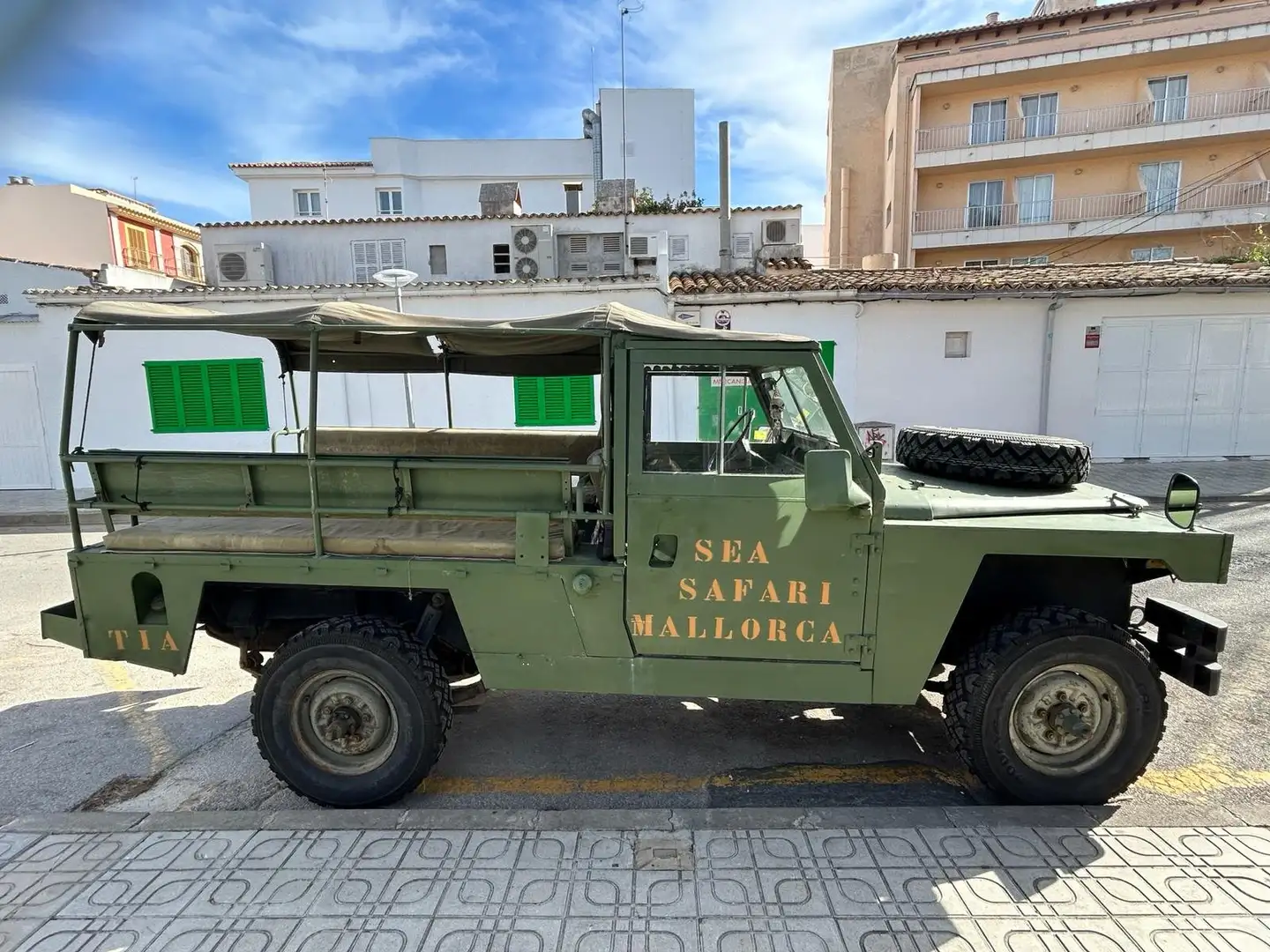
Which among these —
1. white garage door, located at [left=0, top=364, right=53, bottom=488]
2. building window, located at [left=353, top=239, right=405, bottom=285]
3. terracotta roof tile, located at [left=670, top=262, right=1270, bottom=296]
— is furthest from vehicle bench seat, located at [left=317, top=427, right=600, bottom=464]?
building window, located at [left=353, top=239, right=405, bottom=285]

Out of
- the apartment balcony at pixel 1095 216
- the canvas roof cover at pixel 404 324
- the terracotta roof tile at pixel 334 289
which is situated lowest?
the canvas roof cover at pixel 404 324

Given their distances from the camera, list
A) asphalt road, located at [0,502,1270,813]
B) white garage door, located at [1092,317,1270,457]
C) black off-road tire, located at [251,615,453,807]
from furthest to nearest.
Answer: white garage door, located at [1092,317,1270,457] → asphalt road, located at [0,502,1270,813] → black off-road tire, located at [251,615,453,807]

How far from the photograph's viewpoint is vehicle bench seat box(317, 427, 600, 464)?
12.6ft

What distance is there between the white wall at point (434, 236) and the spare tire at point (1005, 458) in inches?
481

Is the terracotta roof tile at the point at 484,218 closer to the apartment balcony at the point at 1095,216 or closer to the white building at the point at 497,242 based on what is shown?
the white building at the point at 497,242

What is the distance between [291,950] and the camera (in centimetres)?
224

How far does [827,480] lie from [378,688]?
2.23 meters

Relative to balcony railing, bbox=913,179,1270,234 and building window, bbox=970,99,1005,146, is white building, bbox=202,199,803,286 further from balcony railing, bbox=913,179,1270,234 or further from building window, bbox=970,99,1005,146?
building window, bbox=970,99,1005,146

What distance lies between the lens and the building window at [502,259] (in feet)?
48.6

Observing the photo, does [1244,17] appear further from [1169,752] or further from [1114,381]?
[1169,752]

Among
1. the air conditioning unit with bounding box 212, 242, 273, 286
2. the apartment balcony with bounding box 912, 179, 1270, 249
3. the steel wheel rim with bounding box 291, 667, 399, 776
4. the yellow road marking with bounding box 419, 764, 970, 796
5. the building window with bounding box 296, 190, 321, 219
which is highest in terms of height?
the building window with bounding box 296, 190, 321, 219

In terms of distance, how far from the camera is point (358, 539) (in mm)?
3102

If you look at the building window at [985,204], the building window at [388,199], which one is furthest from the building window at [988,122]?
the building window at [388,199]

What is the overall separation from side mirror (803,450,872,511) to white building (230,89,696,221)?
79.7ft
